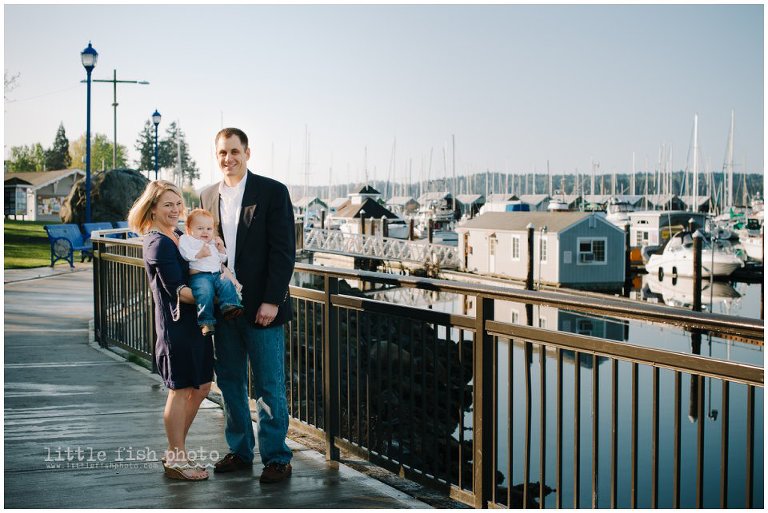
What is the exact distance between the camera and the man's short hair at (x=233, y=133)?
483 centimetres

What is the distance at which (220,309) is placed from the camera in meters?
4.70

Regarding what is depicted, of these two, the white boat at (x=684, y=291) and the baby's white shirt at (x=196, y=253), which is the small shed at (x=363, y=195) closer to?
the white boat at (x=684, y=291)

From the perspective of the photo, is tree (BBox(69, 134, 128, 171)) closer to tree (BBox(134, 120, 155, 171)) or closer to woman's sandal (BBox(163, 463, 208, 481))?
tree (BBox(134, 120, 155, 171))

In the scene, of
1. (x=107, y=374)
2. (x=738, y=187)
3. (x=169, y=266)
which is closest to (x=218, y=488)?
(x=169, y=266)

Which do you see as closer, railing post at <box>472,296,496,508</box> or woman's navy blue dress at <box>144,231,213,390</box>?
railing post at <box>472,296,496,508</box>

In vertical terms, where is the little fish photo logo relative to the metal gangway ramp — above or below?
below

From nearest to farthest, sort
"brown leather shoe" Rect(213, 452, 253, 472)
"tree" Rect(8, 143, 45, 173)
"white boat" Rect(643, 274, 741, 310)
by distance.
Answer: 1. "brown leather shoe" Rect(213, 452, 253, 472)
2. "white boat" Rect(643, 274, 741, 310)
3. "tree" Rect(8, 143, 45, 173)

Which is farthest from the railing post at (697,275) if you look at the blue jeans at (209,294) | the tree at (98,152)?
the tree at (98,152)

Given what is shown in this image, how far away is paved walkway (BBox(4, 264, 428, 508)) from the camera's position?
4.65m

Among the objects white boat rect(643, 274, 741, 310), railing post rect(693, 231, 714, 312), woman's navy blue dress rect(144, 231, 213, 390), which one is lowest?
white boat rect(643, 274, 741, 310)

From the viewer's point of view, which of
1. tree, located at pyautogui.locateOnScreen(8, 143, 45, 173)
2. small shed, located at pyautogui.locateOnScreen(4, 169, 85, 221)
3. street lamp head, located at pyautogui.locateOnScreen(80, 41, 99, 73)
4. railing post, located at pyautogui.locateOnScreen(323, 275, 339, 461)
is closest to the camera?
railing post, located at pyautogui.locateOnScreen(323, 275, 339, 461)

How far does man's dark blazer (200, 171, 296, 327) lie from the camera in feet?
15.6

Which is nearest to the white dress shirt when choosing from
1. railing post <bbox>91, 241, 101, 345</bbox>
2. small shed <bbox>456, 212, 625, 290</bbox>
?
railing post <bbox>91, 241, 101, 345</bbox>

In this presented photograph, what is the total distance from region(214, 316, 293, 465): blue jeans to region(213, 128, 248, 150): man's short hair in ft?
3.38
